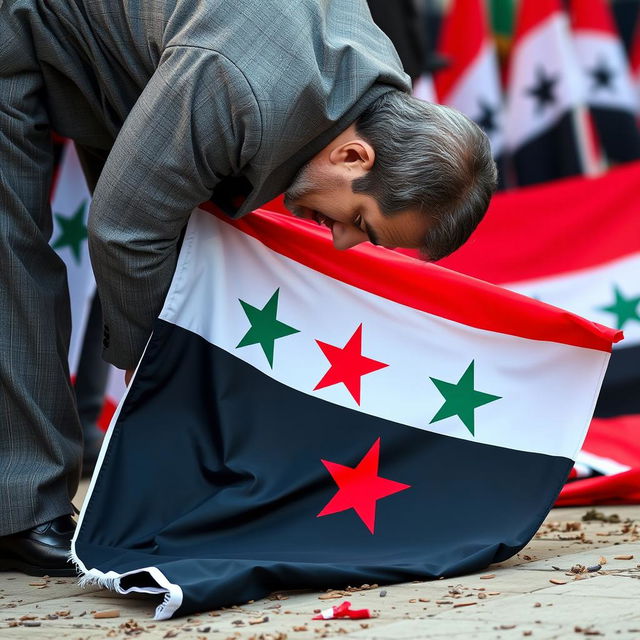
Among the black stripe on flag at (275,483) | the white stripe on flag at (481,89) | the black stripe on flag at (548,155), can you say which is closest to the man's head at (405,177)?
the black stripe on flag at (275,483)

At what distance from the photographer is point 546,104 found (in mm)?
7234

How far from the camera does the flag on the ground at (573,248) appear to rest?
490 centimetres

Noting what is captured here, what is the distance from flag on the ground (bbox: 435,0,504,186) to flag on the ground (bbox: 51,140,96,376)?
12.5ft

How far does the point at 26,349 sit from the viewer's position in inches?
108

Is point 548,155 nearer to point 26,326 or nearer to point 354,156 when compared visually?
point 354,156

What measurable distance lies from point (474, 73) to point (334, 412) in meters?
5.02

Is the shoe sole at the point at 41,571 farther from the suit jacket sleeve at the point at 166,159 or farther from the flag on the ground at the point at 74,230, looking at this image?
the flag on the ground at the point at 74,230

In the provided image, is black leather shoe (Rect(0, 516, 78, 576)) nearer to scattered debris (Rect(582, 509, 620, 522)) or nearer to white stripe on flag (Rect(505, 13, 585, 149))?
scattered debris (Rect(582, 509, 620, 522))

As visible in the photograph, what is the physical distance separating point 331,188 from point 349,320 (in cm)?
39

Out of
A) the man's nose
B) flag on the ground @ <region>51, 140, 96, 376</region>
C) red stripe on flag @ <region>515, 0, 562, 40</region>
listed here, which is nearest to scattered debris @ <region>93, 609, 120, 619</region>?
the man's nose

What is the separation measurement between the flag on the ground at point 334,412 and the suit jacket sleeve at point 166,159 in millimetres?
218

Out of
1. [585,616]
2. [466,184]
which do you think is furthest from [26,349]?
[585,616]

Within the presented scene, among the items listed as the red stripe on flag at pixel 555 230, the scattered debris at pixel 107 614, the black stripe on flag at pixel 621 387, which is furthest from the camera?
the red stripe on flag at pixel 555 230

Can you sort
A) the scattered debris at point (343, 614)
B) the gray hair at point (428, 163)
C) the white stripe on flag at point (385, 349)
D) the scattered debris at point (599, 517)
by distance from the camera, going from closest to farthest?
the scattered debris at point (343, 614)
the gray hair at point (428, 163)
the white stripe on flag at point (385, 349)
the scattered debris at point (599, 517)
